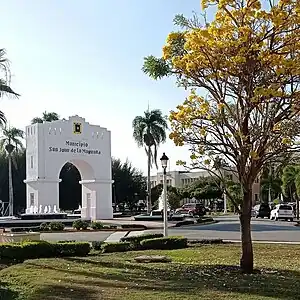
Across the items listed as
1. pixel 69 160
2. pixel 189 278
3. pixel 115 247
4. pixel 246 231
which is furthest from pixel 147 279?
pixel 69 160

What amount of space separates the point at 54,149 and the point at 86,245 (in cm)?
2703

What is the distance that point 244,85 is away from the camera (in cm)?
1245

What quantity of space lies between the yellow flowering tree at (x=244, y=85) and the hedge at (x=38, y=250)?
254 inches

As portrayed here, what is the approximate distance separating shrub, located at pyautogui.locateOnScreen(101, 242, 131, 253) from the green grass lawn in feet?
7.05

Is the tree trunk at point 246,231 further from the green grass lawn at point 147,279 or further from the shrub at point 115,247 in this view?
the shrub at point 115,247

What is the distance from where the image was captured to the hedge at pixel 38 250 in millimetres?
16734

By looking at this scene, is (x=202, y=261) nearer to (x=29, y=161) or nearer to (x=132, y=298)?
(x=132, y=298)

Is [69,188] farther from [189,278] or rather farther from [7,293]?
→ [7,293]

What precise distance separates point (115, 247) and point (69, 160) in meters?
26.5

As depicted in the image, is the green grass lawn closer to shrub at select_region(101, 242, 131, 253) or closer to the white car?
shrub at select_region(101, 242, 131, 253)

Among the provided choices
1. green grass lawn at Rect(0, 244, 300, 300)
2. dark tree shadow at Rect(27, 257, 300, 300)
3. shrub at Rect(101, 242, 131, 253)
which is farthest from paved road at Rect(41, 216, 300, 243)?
dark tree shadow at Rect(27, 257, 300, 300)

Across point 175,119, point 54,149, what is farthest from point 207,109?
point 54,149

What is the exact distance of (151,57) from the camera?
13.3 m

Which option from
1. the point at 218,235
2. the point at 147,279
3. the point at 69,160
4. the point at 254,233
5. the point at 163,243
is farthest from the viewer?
the point at 69,160
